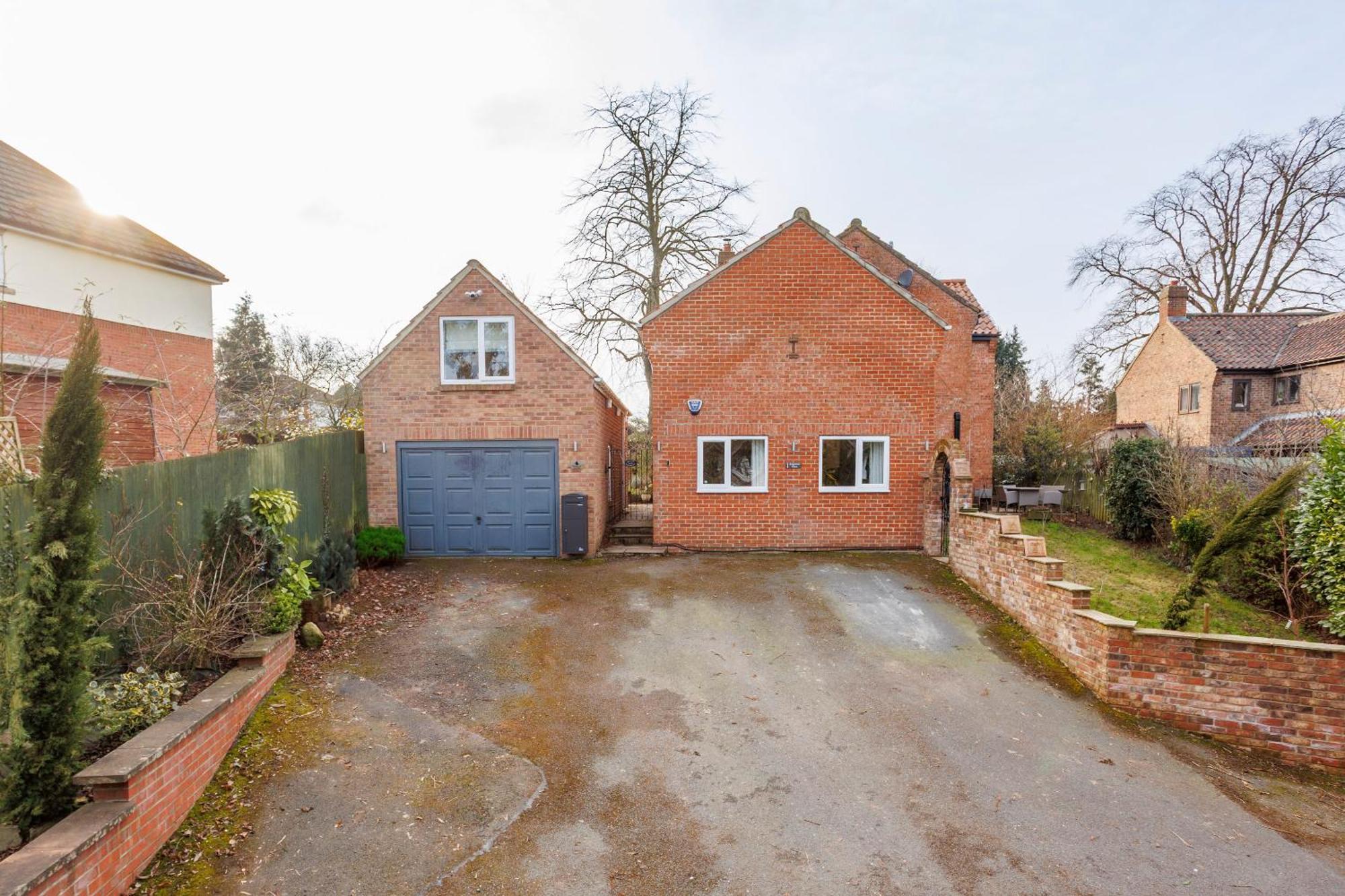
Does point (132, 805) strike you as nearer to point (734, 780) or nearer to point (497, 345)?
point (734, 780)

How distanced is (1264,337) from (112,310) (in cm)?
3853

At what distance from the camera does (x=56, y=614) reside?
3.65 m

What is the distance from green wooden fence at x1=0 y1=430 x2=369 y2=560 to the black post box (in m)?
3.92

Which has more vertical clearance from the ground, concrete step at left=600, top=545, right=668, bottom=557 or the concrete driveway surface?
concrete step at left=600, top=545, right=668, bottom=557

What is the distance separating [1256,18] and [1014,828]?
1168 centimetres

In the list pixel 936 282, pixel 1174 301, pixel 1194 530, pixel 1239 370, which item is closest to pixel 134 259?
pixel 936 282

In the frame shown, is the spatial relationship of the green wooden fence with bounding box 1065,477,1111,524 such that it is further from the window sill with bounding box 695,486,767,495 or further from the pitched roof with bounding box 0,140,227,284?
the pitched roof with bounding box 0,140,227,284

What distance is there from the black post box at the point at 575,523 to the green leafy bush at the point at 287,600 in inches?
194

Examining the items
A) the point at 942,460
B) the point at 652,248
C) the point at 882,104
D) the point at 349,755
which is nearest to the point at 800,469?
the point at 942,460

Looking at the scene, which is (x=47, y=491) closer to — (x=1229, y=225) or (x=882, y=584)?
(x=882, y=584)

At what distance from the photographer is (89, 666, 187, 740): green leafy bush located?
4.33 m

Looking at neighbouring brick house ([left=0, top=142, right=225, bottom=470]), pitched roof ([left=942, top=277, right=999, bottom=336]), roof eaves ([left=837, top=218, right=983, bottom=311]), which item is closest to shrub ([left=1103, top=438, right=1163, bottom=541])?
pitched roof ([left=942, top=277, right=999, bottom=336])

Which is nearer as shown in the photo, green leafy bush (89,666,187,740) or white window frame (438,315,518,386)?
green leafy bush (89,666,187,740)

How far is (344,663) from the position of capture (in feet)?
22.3
